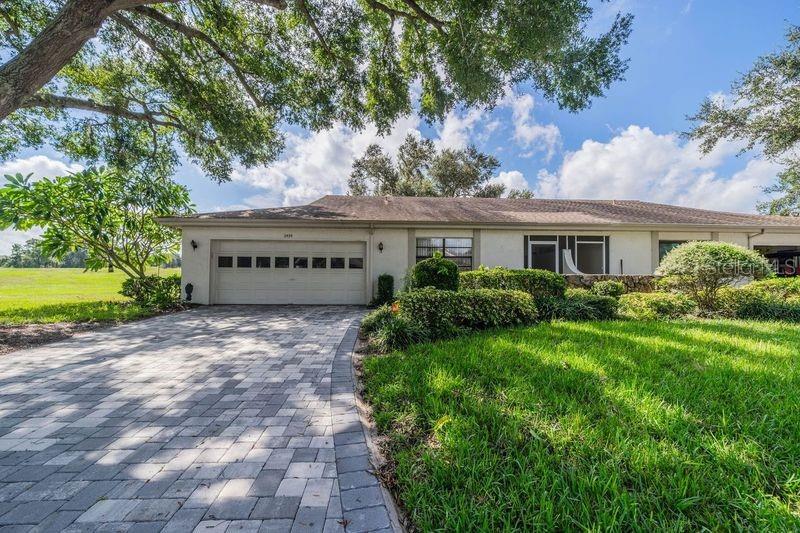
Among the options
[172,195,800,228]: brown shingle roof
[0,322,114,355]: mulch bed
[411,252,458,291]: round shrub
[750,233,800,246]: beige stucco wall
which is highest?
[172,195,800,228]: brown shingle roof

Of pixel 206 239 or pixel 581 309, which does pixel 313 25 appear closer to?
pixel 206 239

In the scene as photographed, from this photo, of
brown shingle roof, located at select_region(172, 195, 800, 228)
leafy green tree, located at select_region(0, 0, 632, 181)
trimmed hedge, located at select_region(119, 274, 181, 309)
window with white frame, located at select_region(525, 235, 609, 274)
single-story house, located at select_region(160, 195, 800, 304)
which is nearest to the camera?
leafy green tree, located at select_region(0, 0, 632, 181)

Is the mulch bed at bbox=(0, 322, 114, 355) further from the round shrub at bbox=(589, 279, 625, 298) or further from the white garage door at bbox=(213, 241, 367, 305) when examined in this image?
the round shrub at bbox=(589, 279, 625, 298)

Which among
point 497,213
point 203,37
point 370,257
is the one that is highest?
point 203,37

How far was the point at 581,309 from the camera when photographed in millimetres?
6410

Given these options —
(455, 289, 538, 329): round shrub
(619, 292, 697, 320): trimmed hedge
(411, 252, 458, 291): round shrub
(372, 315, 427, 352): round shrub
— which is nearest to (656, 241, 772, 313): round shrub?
(619, 292, 697, 320): trimmed hedge

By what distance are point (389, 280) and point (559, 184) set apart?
52.2ft

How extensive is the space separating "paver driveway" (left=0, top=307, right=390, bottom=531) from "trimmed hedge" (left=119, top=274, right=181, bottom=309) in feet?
15.9

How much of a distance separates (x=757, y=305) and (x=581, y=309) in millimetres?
4181

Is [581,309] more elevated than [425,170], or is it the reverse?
[425,170]

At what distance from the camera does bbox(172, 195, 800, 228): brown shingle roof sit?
10.5 m

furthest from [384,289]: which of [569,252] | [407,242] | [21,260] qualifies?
[21,260]

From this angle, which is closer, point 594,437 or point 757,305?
point 594,437

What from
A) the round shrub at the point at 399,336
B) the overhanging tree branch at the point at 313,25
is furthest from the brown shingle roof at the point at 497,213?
the round shrub at the point at 399,336
